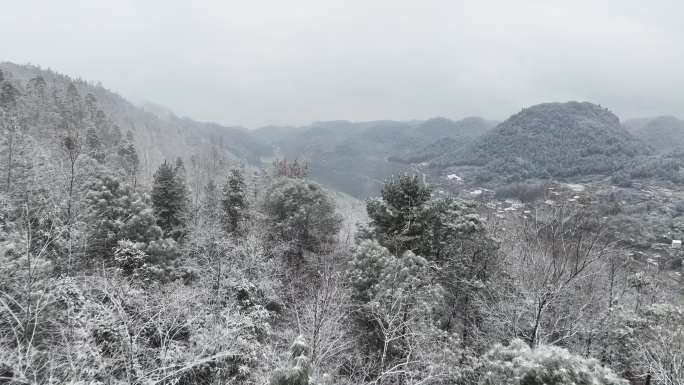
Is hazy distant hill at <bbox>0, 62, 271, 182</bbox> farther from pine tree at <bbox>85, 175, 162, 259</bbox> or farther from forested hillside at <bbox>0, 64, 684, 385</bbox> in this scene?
forested hillside at <bbox>0, 64, 684, 385</bbox>

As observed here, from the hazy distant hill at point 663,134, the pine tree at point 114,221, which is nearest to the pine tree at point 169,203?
the pine tree at point 114,221

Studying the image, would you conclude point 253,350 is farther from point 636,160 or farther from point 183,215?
point 636,160

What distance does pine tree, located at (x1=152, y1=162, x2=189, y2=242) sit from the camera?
23750 millimetres

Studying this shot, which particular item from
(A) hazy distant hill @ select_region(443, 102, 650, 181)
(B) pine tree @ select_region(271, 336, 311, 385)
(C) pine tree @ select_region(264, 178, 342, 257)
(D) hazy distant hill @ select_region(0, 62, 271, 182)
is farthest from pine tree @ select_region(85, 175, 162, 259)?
(A) hazy distant hill @ select_region(443, 102, 650, 181)

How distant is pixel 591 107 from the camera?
146 metres

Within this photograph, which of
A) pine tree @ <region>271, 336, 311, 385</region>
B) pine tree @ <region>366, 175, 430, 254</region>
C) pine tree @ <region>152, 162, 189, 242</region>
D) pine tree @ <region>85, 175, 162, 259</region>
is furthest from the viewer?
pine tree @ <region>152, 162, 189, 242</region>

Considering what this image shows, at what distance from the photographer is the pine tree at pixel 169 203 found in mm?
23750

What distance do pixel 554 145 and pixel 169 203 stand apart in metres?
126

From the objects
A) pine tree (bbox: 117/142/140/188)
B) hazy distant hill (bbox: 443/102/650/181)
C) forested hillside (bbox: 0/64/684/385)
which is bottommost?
forested hillside (bbox: 0/64/684/385)

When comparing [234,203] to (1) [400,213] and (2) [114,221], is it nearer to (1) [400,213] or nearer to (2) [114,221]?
(2) [114,221]

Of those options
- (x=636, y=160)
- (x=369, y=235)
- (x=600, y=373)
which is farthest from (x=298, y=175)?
(x=636, y=160)

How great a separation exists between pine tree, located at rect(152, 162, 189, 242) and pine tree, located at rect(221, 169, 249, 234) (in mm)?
3362

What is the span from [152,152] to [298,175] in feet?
317

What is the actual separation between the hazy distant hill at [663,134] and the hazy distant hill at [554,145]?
30.3 meters
